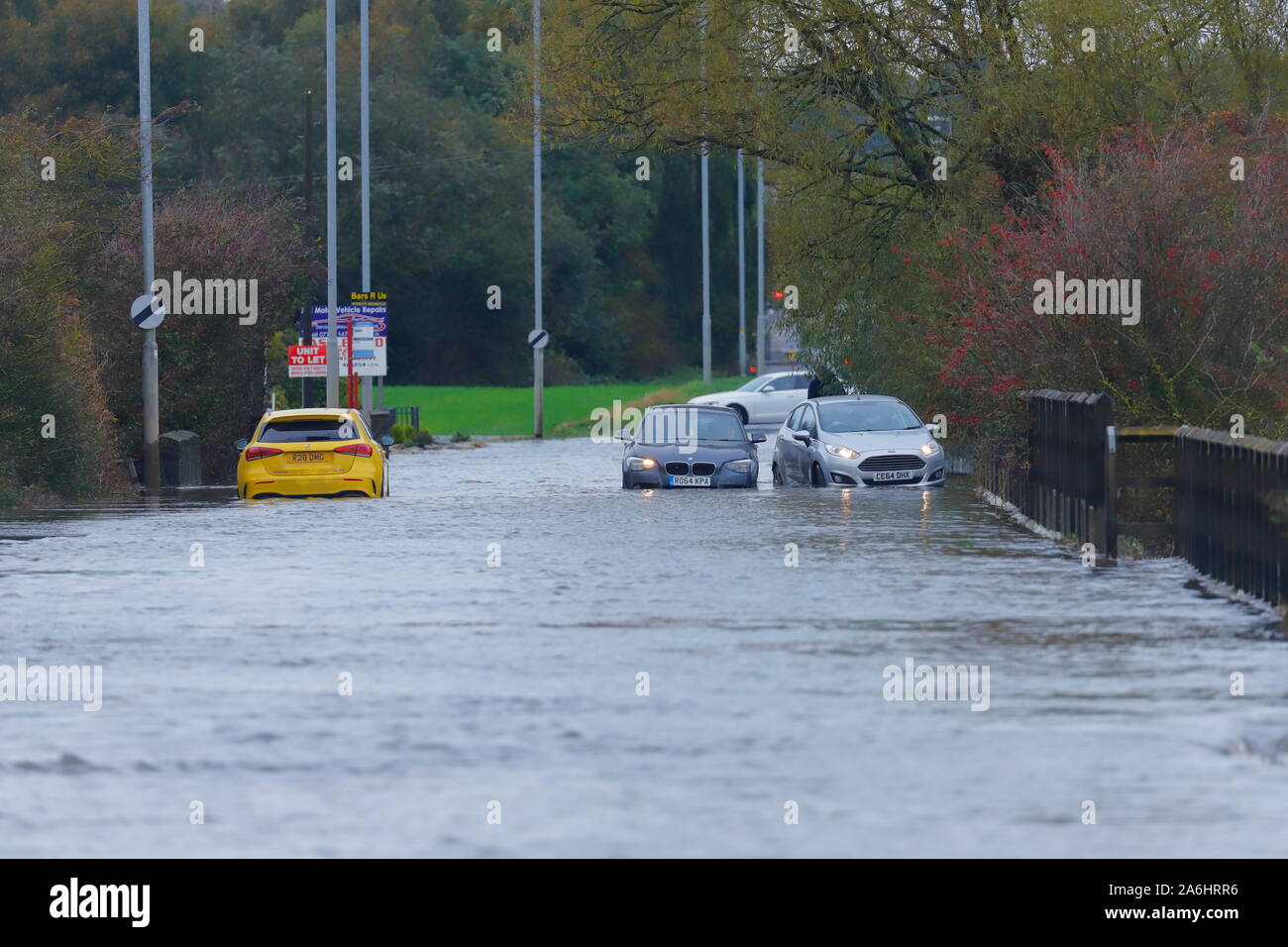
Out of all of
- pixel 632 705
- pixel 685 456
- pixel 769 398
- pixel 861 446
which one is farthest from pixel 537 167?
pixel 632 705

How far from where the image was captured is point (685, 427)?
117 feet

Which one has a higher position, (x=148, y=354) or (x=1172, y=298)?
(x=1172, y=298)

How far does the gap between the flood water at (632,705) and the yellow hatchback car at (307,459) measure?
27.7ft

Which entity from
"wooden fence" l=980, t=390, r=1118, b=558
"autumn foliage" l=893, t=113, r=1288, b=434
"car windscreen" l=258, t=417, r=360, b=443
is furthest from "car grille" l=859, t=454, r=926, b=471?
"car windscreen" l=258, t=417, r=360, b=443

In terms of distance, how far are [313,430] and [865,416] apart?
7920mm

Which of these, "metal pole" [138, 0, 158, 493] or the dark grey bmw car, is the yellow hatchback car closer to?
the dark grey bmw car

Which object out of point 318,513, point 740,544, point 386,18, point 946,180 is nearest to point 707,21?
point 946,180

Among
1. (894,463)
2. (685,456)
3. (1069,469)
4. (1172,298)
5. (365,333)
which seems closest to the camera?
(1069,469)

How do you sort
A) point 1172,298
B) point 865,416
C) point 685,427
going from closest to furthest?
point 1172,298 < point 865,416 < point 685,427

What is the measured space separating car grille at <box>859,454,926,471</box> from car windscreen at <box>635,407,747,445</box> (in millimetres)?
2521

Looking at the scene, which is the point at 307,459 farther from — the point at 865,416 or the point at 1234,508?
the point at 1234,508

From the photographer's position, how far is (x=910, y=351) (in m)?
37.6
